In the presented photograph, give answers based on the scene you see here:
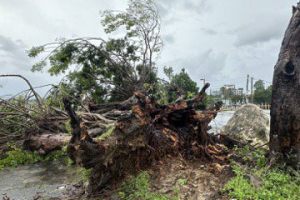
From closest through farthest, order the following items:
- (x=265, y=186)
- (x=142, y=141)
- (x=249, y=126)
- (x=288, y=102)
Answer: (x=265, y=186) → (x=142, y=141) → (x=288, y=102) → (x=249, y=126)

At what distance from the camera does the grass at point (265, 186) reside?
2312 millimetres

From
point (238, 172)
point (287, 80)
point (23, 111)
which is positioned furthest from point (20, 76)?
point (287, 80)

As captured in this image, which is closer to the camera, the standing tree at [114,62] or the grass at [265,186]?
the grass at [265,186]

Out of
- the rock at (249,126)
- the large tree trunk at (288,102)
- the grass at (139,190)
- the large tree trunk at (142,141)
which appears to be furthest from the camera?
the rock at (249,126)

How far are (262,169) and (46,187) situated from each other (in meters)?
3.40

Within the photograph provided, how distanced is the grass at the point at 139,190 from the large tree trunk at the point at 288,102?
1.75 metres

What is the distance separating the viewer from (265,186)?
251cm

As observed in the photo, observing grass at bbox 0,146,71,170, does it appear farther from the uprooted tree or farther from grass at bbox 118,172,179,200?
grass at bbox 118,172,179,200

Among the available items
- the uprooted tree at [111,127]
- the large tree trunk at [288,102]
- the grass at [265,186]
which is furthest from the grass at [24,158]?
the large tree trunk at [288,102]

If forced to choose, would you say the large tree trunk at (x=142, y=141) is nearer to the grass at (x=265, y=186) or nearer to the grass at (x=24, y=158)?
the grass at (x=265, y=186)

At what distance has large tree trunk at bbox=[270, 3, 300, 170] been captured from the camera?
3.01m


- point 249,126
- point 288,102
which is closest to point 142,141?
point 288,102

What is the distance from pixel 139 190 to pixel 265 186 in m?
1.48

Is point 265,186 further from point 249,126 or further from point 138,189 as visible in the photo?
point 249,126
